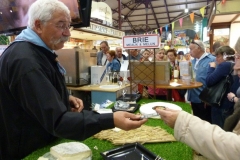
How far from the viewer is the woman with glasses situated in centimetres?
263

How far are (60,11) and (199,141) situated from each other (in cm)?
94

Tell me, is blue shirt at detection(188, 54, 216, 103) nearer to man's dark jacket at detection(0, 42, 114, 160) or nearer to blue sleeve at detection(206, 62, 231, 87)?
blue sleeve at detection(206, 62, 231, 87)

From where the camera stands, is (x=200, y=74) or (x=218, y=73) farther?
(x=200, y=74)

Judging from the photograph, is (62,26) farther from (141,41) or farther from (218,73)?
(218,73)

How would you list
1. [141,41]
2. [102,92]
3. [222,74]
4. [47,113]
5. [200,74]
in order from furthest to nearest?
[102,92], [200,74], [222,74], [141,41], [47,113]

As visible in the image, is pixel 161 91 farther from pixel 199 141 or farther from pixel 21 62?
pixel 21 62

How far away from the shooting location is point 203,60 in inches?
123

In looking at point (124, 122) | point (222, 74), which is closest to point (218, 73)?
point (222, 74)

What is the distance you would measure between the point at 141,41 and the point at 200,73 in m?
1.68

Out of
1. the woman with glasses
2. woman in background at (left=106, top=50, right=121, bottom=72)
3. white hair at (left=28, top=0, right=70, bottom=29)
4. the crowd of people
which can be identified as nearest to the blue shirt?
the woman with glasses

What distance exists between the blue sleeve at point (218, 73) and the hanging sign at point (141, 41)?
1338 mm

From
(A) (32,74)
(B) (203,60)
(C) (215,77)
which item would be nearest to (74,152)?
(A) (32,74)

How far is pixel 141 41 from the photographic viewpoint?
188 centimetres

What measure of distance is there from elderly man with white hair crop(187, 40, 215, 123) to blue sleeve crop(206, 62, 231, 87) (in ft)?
0.77
